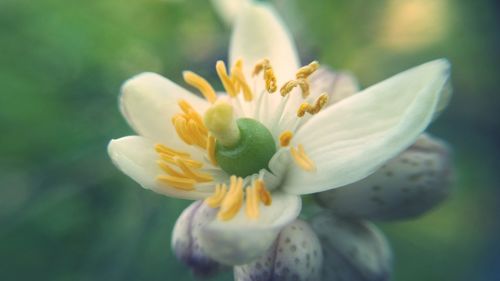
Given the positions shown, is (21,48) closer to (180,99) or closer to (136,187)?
(136,187)

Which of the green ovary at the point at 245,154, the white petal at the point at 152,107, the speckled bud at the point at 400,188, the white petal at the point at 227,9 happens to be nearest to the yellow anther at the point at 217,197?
the green ovary at the point at 245,154

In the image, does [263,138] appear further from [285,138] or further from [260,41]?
[260,41]

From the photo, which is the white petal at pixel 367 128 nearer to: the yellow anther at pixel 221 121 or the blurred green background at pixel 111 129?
the yellow anther at pixel 221 121

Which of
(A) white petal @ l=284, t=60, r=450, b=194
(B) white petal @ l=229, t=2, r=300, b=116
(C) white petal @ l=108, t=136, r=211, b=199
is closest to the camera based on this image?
(A) white petal @ l=284, t=60, r=450, b=194

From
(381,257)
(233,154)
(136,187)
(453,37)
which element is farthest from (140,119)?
(453,37)

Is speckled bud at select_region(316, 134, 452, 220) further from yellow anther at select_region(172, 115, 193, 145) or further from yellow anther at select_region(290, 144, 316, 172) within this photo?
yellow anther at select_region(172, 115, 193, 145)

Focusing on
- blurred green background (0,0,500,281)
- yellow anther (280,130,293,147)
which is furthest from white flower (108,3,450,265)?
blurred green background (0,0,500,281)
